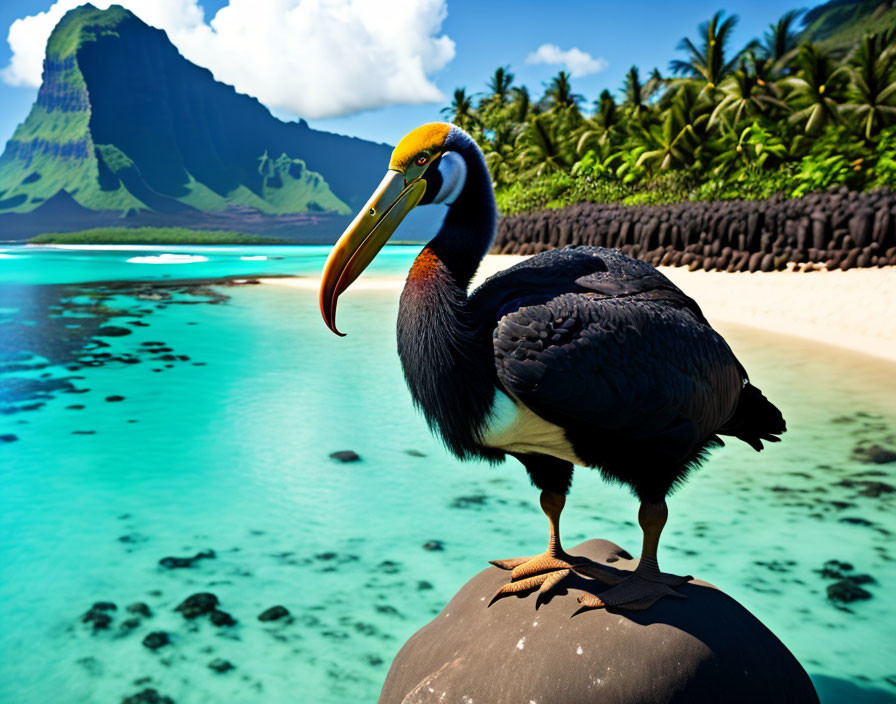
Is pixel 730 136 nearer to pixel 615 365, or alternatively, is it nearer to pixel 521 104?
pixel 521 104

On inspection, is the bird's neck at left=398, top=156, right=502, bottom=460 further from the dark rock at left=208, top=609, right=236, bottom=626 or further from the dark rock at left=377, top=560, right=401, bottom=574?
the dark rock at left=377, top=560, right=401, bottom=574

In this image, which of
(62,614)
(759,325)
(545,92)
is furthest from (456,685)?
(545,92)

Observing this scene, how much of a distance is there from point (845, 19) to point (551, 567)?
406ft

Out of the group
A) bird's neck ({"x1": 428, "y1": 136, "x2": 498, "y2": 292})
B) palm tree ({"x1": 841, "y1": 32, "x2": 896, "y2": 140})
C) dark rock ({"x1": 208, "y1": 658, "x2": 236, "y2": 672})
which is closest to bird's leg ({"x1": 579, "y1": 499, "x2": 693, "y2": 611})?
bird's neck ({"x1": 428, "y1": 136, "x2": 498, "y2": 292})

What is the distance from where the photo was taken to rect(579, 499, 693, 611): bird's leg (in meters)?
2.77

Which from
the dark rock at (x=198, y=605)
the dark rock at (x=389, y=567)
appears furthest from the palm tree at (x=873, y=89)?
the dark rock at (x=198, y=605)

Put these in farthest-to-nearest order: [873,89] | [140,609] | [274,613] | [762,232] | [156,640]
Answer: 1. [873,89]
2. [762,232]
3. [140,609]
4. [274,613]
5. [156,640]

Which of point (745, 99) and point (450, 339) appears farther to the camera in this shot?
point (745, 99)

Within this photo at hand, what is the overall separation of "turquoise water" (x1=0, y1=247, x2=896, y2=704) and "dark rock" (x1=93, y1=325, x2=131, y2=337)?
3.88 meters

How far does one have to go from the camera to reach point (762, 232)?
18.5 meters

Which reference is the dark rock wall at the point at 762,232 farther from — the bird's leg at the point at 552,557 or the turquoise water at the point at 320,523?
the bird's leg at the point at 552,557

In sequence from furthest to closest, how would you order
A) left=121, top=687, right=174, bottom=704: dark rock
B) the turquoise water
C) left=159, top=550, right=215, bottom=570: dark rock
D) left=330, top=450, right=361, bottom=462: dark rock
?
left=330, top=450, right=361, bottom=462: dark rock
left=159, top=550, right=215, bottom=570: dark rock
the turquoise water
left=121, top=687, right=174, bottom=704: dark rock

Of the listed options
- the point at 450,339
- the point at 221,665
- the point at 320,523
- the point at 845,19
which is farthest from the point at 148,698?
the point at 845,19

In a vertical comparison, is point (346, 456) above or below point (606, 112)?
below
